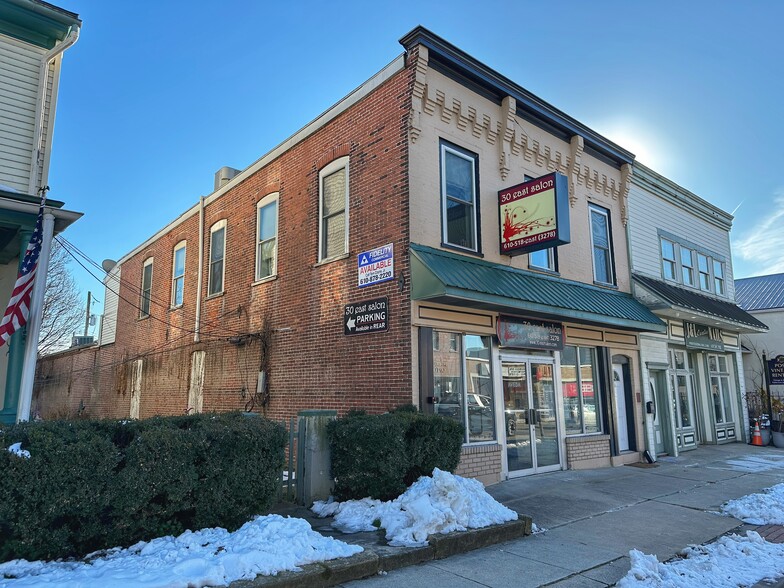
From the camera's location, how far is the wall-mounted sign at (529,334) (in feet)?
34.6

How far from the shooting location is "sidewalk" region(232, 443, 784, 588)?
5.25 m

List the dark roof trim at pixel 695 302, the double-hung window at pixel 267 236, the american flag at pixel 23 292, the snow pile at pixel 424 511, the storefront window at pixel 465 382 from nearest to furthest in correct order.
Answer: the snow pile at pixel 424 511 < the american flag at pixel 23 292 < the storefront window at pixel 465 382 < the double-hung window at pixel 267 236 < the dark roof trim at pixel 695 302

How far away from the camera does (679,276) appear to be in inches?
692

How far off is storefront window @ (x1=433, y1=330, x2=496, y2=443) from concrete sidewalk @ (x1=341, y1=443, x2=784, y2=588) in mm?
1190

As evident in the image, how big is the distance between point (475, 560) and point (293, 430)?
329 centimetres

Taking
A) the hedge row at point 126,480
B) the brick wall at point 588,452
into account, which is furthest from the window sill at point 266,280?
the brick wall at point 588,452

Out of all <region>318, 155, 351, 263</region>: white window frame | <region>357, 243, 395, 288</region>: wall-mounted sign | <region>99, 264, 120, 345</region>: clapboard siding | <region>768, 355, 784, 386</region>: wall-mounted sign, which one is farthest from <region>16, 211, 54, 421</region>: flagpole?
<region>768, 355, 784, 386</region>: wall-mounted sign

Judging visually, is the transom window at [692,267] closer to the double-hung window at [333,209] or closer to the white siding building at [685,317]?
the white siding building at [685,317]

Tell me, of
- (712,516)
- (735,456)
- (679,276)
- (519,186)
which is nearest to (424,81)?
(519,186)

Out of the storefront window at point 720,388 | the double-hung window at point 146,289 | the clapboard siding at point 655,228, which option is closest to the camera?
the clapboard siding at point 655,228

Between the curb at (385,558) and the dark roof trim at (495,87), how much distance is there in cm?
790

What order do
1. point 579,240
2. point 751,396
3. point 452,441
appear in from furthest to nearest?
1. point 751,396
2. point 579,240
3. point 452,441

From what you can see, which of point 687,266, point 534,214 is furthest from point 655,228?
point 534,214

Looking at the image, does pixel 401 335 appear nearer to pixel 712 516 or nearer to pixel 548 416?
pixel 548 416
